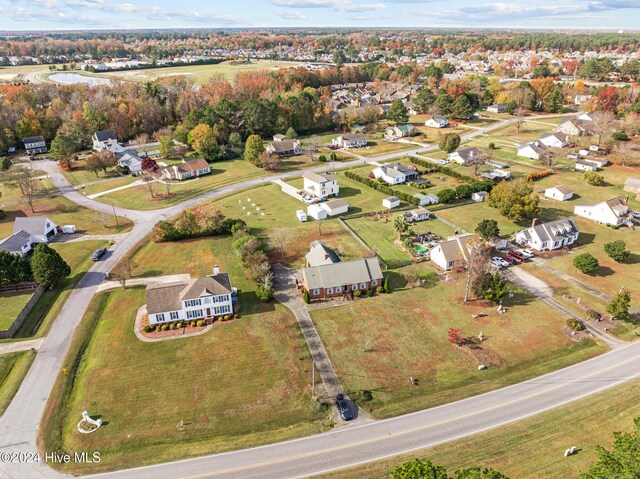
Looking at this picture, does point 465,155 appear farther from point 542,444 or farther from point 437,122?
point 542,444

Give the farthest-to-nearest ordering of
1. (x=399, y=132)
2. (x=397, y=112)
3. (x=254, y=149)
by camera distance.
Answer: (x=397, y=112)
(x=399, y=132)
(x=254, y=149)

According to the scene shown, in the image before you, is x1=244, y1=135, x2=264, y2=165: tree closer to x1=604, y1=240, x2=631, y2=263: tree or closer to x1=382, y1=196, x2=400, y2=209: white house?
x1=382, y1=196, x2=400, y2=209: white house

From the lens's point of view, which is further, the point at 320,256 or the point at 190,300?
the point at 320,256

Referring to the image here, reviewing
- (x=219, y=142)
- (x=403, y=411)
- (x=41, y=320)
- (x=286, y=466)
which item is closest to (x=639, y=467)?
(x=403, y=411)

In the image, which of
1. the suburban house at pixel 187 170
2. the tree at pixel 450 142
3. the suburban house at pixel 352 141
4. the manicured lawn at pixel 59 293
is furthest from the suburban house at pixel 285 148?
the manicured lawn at pixel 59 293

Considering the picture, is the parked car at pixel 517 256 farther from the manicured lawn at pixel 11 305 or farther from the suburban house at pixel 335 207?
the manicured lawn at pixel 11 305

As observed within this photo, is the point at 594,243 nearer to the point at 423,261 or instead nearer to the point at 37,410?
the point at 423,261

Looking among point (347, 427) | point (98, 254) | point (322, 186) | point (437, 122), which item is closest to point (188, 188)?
point (322, 186)

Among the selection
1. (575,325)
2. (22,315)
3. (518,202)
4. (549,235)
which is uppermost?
(518,202)
